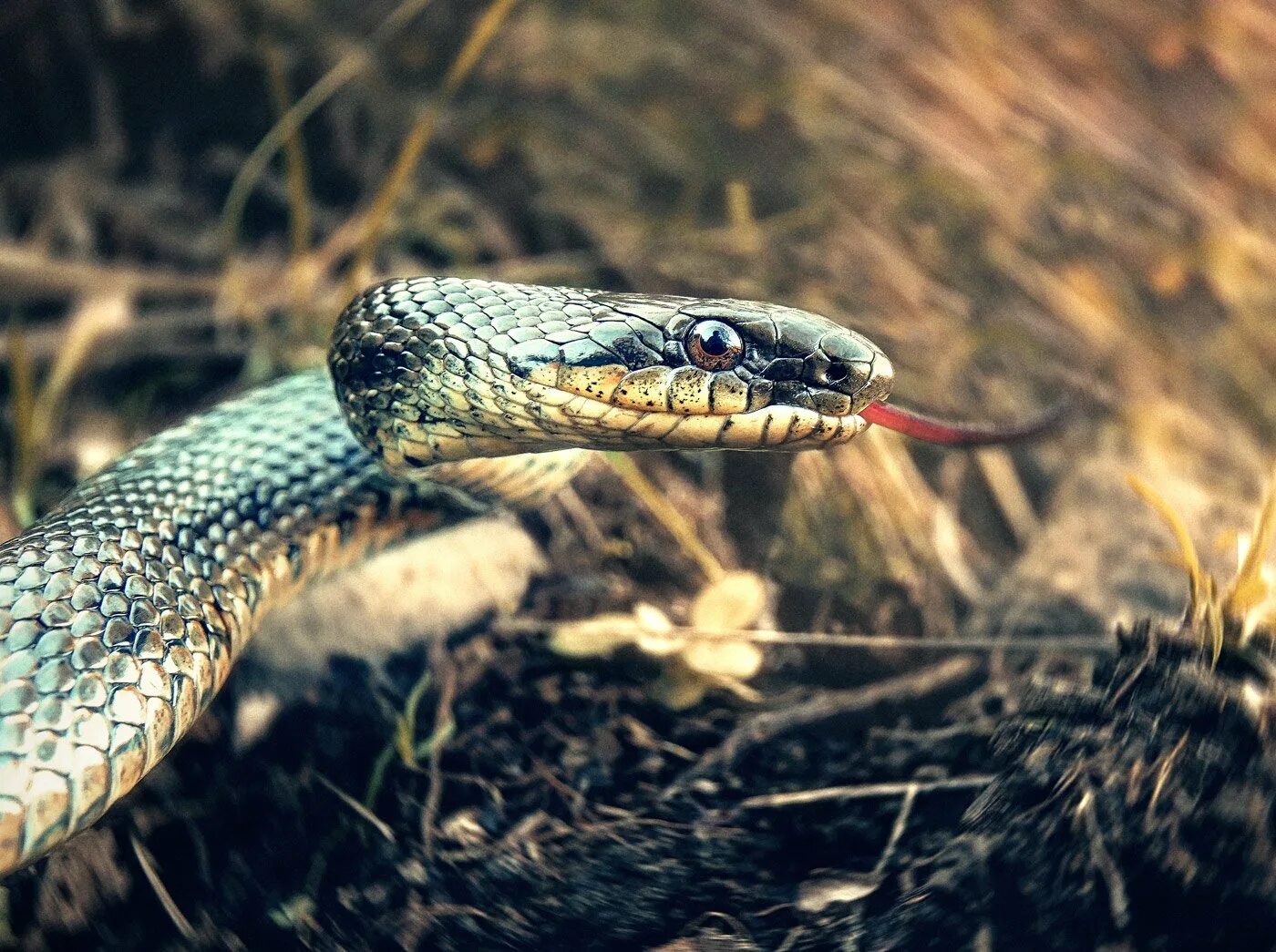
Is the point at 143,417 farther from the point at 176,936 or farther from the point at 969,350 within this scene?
the point at 969,350

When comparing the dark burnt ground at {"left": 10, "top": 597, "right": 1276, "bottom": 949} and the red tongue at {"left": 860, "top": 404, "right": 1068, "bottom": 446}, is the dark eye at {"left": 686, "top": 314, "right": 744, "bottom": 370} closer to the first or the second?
the red tongue at {"left": 860, "top": 404, "right": 1068, "bottom": 446}

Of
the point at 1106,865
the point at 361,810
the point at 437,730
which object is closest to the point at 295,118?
the point at 437,730

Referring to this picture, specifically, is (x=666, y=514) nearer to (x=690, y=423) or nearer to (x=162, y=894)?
(x=690, y=423)

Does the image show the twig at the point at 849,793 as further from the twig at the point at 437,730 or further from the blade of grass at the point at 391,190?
the blade of grass at the point at 391,190

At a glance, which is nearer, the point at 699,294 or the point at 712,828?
the point at 712,828

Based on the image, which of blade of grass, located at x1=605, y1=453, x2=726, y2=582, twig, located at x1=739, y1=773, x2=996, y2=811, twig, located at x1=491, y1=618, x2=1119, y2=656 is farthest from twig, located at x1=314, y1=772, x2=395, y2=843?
blade of grass, located at x1=605, y1=453, x2=726, y2=582

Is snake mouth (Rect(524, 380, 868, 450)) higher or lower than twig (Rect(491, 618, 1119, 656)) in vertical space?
higher

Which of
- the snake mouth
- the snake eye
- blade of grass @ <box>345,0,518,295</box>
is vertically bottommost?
the snake mouth

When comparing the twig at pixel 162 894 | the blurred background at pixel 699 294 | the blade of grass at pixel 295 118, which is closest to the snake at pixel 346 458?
the twig at pixel 162 894
